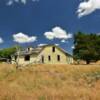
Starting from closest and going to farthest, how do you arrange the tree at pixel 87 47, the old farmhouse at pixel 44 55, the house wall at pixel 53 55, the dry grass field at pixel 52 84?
1. the dry grass field at pixel 52 84
2. the tree at pixel 87 47
3. the old farmhouse at pixel 44 55
4. the house wall at pixel 53 55

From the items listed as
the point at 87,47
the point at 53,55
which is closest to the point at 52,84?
the point at 87,47

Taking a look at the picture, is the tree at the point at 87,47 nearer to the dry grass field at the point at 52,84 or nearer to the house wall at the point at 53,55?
the house wall at the point at 53,55

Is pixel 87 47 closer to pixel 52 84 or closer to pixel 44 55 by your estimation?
pixel 44 55

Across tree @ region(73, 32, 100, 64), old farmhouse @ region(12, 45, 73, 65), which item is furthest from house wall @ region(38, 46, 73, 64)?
tree @ region(73, 32, 100, 64)

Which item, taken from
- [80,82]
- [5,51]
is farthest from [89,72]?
[5,51]

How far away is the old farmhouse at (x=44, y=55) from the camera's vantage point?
64.1 meters

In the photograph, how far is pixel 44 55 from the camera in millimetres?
65188

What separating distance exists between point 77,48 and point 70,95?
4999 centimetres

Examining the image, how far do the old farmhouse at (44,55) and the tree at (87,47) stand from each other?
3.54 meters

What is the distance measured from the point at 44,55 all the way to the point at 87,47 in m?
9.90

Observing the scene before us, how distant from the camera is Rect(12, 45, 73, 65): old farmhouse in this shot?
210 feet

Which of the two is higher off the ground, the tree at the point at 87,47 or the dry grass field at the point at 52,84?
the tree at the point at 87,47

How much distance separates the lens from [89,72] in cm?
3384

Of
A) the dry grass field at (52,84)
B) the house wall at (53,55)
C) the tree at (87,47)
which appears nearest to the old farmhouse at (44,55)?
the house wall at (53,55)
